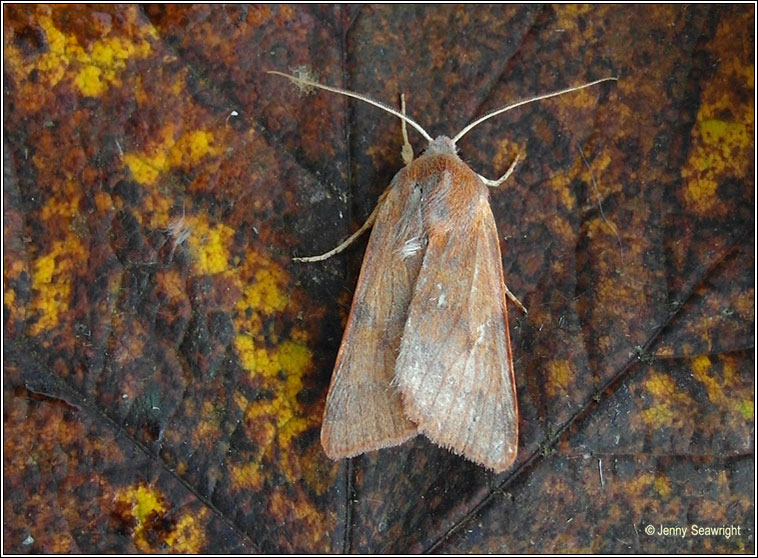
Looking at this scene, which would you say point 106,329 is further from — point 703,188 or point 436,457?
point 703,188

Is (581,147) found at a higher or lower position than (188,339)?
higher

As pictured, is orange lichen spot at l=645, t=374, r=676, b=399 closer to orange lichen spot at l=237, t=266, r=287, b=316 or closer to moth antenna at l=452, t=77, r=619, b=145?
moth antenna at l=452, t=77, r=619, b=145

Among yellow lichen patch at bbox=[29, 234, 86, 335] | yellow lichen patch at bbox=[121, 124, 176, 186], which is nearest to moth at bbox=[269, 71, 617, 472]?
yellow lichen patch at bbox=[121, 124, 176, 186]

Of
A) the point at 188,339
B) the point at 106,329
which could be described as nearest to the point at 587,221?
the point at 188,339

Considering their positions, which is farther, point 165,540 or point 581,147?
point 581,147

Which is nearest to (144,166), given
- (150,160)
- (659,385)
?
(150,160)

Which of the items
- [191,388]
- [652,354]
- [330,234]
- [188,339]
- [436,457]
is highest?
[330,234]

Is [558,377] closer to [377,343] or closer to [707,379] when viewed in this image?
[707,379]
